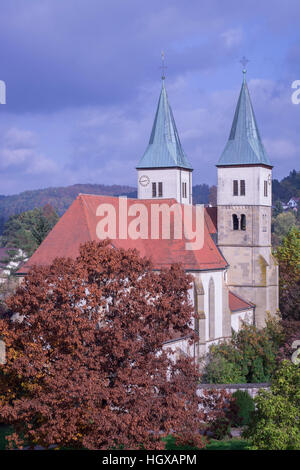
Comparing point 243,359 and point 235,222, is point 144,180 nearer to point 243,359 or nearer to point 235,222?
point 235,222

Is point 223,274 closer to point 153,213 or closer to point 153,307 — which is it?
point 153,213

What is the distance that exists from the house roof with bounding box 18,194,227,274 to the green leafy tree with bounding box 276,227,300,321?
639 centimetres

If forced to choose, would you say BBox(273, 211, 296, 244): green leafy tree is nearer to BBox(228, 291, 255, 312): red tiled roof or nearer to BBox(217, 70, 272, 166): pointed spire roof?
BBox(217, 70, 272, 166): pointed spire roof

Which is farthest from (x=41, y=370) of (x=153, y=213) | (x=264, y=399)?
(x=153, y=213)

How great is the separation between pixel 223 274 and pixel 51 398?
27.4 meters

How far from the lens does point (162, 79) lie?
2136 inches

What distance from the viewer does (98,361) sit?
2317 centimetres

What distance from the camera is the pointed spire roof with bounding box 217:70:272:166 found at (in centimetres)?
5238

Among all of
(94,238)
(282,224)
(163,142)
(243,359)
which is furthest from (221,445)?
(282,224)

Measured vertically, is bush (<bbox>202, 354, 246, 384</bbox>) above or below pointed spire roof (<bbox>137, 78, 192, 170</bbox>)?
below

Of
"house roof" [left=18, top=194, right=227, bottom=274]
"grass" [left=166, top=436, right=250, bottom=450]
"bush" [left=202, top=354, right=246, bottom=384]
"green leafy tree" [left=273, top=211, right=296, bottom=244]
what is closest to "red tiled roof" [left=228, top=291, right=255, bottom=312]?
"house roof" [left=18, top=194, right=227, bottom=274]

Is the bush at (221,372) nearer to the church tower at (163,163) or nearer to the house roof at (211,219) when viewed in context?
the house roof at (211,219)

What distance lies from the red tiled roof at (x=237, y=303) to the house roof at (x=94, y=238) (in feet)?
11.0

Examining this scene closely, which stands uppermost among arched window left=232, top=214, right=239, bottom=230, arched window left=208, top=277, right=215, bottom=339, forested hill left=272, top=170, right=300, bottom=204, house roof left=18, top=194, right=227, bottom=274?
forested hill left=272, top=170, right=300, bottom=204
